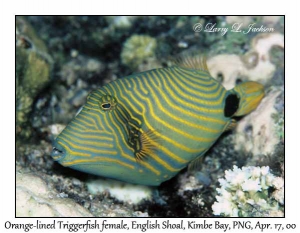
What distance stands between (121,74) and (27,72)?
1449 mm

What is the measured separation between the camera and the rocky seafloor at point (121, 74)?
3486 millimetres

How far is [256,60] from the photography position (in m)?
4.49

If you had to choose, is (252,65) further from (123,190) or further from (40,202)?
(40,202)

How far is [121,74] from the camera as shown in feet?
17.0

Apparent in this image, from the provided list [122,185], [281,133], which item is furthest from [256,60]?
[122,185]

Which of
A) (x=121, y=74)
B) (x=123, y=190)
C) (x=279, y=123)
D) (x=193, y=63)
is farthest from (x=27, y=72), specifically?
(x=279, y=123)

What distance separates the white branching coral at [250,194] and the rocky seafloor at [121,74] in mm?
29

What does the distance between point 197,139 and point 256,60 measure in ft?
5.68

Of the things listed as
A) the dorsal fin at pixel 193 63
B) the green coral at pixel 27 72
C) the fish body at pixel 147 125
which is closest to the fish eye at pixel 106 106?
the fish body at pixel 147 125

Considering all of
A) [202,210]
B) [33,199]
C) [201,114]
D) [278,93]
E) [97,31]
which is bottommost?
[202,210]

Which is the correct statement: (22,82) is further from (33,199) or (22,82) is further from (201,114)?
(201,114)

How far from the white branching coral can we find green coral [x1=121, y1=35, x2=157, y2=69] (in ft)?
8.18

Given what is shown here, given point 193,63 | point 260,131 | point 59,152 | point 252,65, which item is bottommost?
point 59,152

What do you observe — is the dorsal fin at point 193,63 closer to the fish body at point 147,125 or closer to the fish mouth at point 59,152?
the fish body at point 147,125
